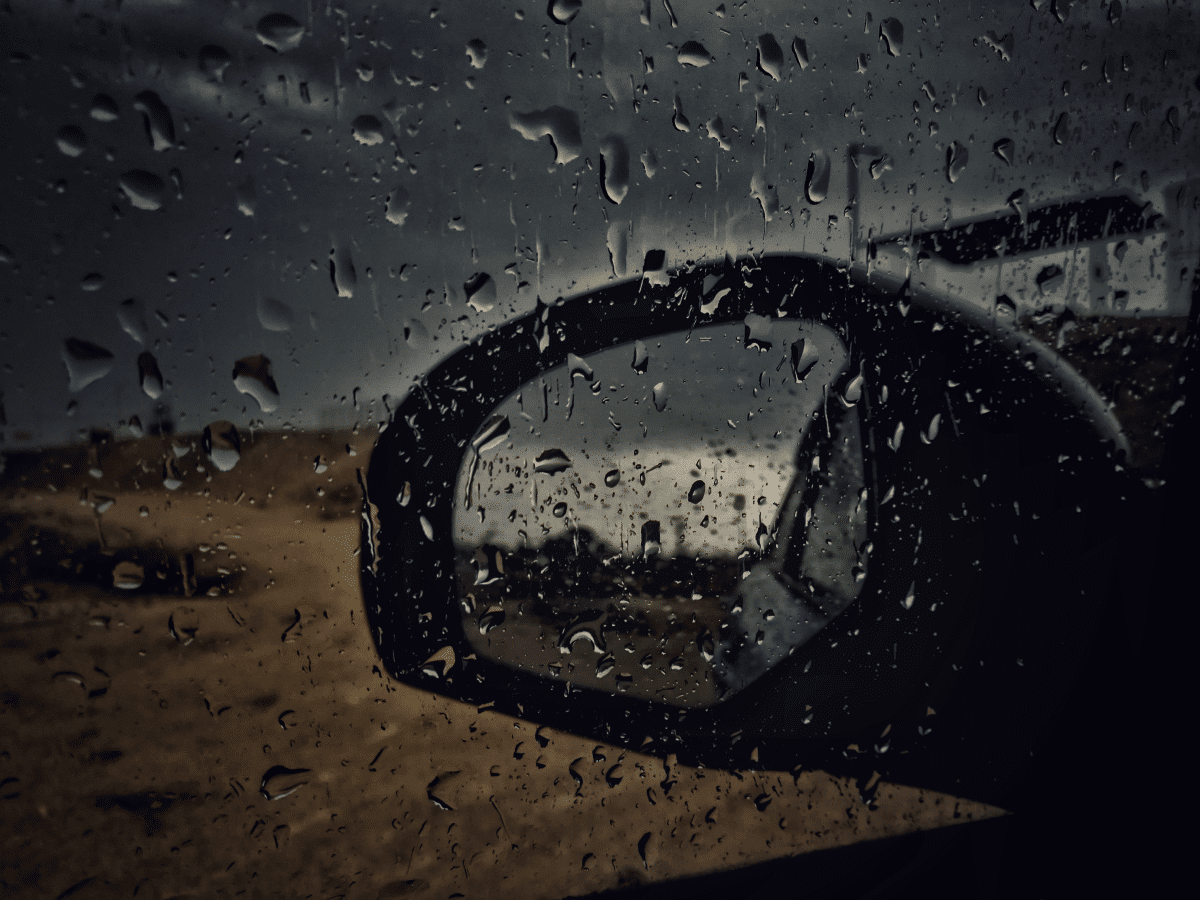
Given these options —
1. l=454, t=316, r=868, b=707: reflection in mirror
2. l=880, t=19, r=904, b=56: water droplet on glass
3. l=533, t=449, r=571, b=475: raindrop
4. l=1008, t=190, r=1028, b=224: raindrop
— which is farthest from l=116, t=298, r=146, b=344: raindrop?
l=1008, t=190, r=1028, b=224: raindrop

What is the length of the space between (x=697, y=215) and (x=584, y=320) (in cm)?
32

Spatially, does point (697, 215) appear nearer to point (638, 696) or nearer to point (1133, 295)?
point (638, 696)

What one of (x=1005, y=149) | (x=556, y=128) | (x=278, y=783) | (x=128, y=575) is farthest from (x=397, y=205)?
(x=1005, y=149)

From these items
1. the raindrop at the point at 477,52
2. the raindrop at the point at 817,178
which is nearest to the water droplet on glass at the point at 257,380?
the raindrop at the point at 477,52

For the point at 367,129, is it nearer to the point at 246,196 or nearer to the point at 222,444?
the point at 246,196

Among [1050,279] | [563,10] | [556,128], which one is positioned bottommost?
[1050,279]

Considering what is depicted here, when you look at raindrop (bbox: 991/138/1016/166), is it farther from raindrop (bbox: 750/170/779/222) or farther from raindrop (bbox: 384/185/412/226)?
raindrop (bbox: 384/185/412/226)

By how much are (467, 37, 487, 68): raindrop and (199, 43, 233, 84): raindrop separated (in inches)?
15.6

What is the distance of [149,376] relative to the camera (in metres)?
1.00

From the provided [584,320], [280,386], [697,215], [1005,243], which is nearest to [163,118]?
[280,386]

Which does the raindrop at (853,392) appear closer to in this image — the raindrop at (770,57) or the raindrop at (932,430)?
the raindrop at (932,430)

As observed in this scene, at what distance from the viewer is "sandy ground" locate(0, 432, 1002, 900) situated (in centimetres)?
96

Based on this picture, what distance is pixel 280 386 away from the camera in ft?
3.55

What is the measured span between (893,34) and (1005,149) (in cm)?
38
